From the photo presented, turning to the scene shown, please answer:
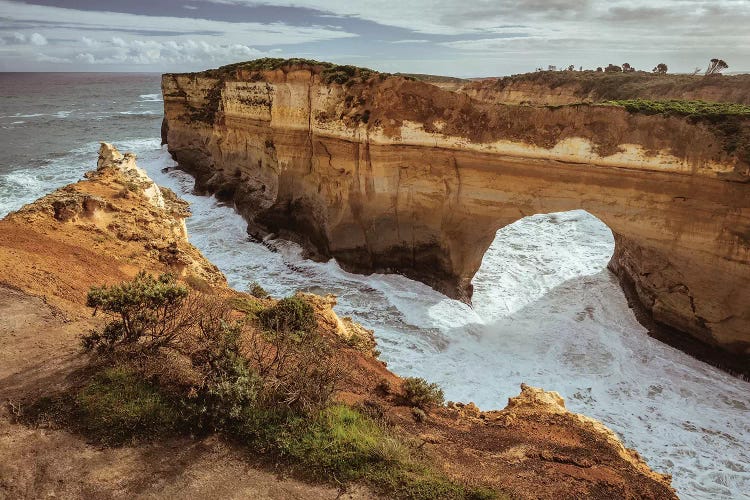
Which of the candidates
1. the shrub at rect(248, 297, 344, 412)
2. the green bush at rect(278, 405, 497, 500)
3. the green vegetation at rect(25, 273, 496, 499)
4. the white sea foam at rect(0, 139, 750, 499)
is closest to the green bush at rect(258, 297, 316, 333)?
the shrub at rect(248, 297, 344, 412)

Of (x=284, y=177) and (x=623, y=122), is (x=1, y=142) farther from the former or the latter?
(x=623, y=122)

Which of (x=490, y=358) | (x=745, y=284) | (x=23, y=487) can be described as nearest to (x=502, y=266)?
(x=490, y=358)

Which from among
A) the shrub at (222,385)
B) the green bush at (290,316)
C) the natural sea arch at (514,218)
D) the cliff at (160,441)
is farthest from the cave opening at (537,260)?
the shrub at (222,385)

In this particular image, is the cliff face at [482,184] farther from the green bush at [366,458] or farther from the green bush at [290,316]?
the green bush at [366,458]

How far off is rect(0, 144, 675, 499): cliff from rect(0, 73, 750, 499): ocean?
3042 millimetres

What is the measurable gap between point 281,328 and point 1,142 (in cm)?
4249

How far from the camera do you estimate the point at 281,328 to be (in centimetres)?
871

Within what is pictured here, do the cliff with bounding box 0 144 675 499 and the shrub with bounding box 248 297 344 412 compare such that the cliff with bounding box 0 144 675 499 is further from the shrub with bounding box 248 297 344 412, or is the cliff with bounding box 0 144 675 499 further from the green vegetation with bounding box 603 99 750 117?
the green vegetation with bounding box 603 99 750 117

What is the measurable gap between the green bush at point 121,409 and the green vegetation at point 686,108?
13234mm

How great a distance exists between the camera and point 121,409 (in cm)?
540

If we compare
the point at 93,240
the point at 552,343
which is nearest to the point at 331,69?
the point at 93,240

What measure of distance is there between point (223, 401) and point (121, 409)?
45.3 inches

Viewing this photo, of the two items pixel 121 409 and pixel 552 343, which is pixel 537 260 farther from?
pixel 121 409

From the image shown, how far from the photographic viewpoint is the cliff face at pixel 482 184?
488 inches
